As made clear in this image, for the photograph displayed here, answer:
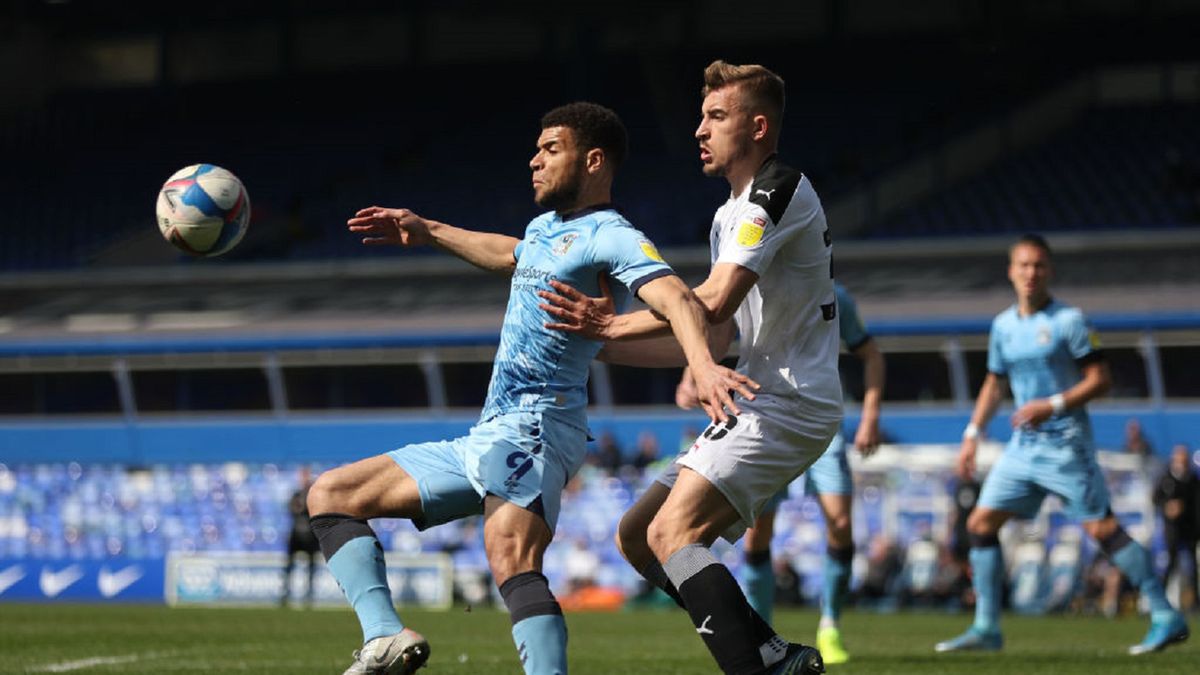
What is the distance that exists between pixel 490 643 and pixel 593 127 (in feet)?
22.8

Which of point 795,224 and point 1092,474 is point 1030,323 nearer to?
point 1092,474

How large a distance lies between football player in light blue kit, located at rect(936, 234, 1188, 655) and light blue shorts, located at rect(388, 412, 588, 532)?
16.6ft

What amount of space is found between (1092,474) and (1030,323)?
1014 mm

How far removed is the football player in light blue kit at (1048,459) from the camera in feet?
36.6

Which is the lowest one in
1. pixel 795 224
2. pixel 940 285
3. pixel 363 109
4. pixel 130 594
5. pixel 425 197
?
pixel 130 594

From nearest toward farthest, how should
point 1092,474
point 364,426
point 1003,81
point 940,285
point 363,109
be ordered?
point 1092,474 → point 940,285 → point 364,426 → point 1003,81 → point 363,109

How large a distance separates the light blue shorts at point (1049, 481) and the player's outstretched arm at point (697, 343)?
209 inches

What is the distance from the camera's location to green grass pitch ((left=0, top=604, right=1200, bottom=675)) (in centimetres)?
1009

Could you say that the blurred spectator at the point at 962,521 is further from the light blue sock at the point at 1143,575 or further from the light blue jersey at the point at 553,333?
the light blue jersey at the point at 553,333

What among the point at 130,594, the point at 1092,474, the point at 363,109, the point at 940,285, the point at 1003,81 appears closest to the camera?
the point at 1092,474

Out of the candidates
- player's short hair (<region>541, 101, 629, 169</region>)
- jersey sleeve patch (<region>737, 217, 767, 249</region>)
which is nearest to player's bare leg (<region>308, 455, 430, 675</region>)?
player's short hair (<region>541, 101, 629, 169</region>)

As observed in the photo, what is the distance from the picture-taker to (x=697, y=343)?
612 cm

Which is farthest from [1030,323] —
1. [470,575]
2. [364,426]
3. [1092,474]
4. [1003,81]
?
[1003,81]

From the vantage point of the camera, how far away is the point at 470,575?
77.0 feet
